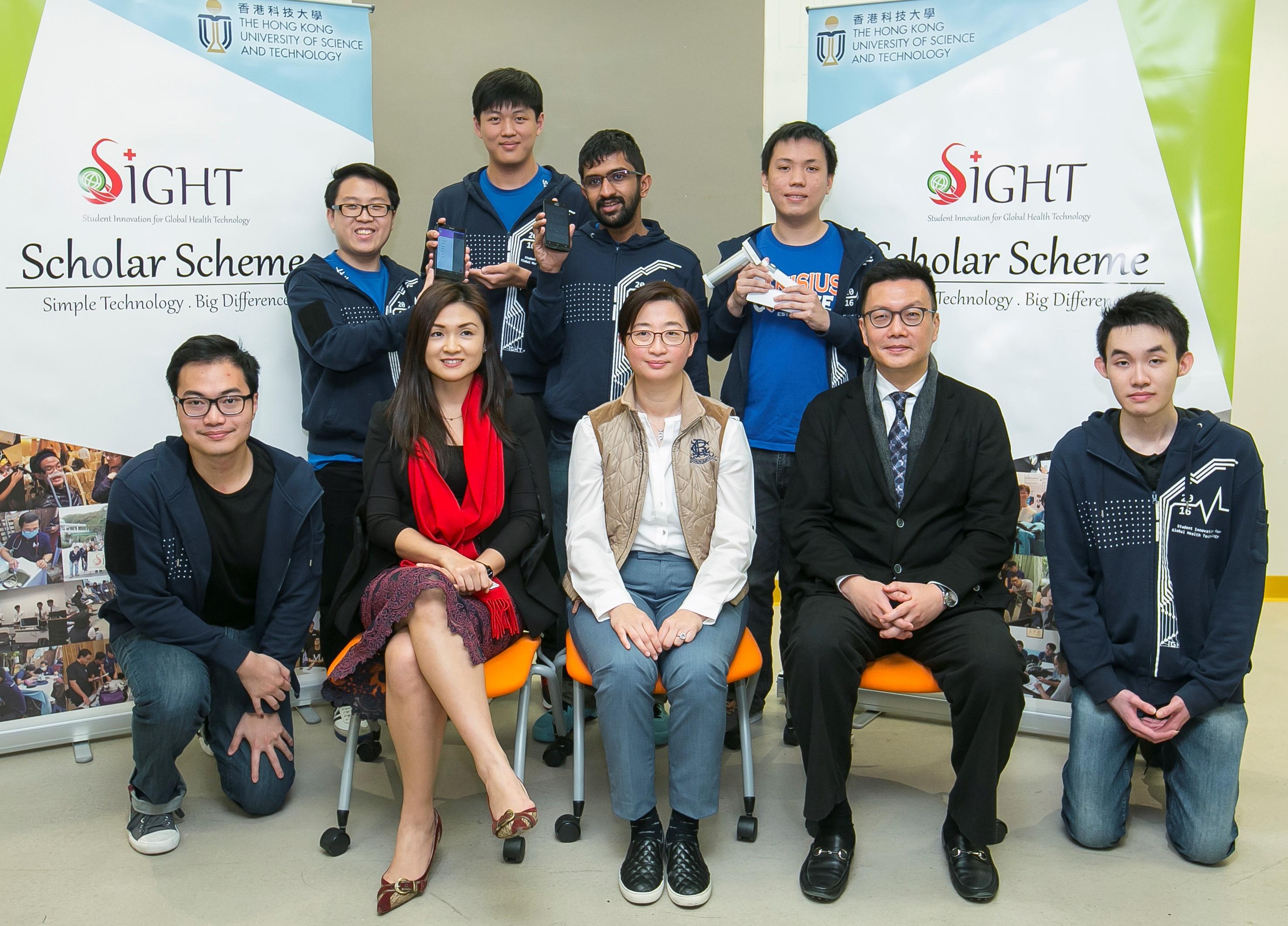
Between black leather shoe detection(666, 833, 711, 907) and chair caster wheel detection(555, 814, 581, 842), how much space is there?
0.86 ft

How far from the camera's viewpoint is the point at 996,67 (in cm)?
295

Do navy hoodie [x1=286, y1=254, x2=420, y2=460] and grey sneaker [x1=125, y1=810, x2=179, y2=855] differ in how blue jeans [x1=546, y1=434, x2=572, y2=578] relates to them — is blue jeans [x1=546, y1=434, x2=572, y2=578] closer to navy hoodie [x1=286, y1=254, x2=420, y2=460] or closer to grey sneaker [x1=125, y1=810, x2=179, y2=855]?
navy hoodie [x1=286, y1=254, x2=420, y2=460]

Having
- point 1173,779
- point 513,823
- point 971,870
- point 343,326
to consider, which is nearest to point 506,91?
point 343,326

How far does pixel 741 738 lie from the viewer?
2473 mm

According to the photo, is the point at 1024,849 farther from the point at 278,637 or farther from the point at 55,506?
the point at 55,506

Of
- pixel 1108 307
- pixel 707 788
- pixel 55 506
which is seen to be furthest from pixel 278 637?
pixel 1108 307

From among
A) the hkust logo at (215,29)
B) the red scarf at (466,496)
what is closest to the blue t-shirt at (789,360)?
the red scarf at (466,496)

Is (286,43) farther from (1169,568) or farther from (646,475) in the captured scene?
(1169,568)

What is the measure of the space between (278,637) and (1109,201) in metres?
2.57

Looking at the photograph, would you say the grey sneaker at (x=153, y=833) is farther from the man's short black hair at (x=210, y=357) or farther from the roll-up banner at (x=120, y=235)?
the man's short black hair at (x=210, y=357)

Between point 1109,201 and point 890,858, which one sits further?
point 1109,201

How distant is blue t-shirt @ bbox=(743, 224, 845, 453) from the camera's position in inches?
113

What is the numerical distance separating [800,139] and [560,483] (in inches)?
47.4

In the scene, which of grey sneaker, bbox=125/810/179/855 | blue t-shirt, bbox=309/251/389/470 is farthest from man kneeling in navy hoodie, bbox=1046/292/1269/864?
grey sneaker, bbox=125/810/179/855
